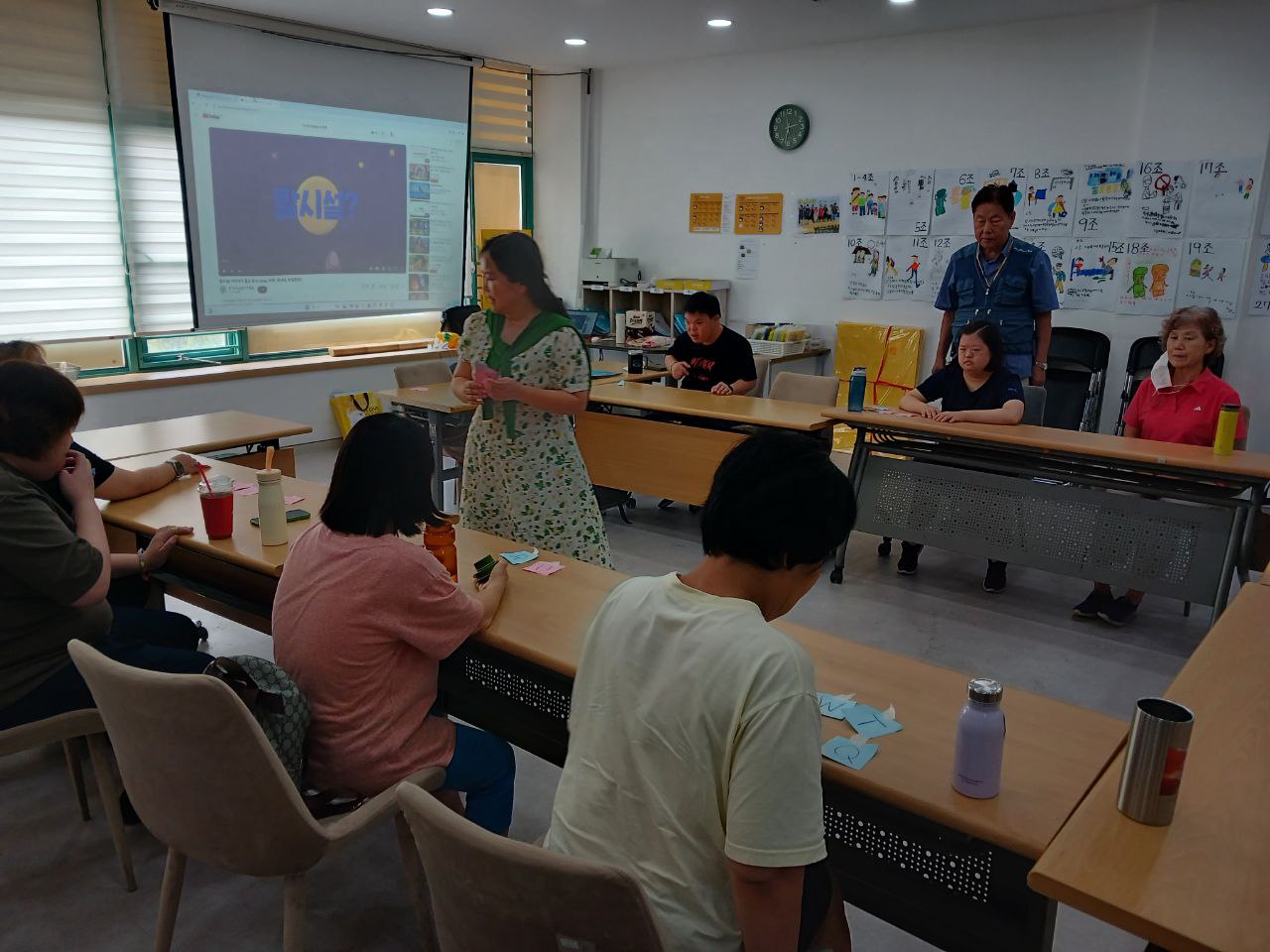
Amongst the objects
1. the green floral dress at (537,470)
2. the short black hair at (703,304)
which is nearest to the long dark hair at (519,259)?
the green floral dress at (537,470)

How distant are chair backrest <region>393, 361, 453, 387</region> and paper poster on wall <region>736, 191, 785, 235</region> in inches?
110

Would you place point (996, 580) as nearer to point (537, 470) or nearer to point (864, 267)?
point (537, 470)

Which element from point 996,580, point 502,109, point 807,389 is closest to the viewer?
point 996,580

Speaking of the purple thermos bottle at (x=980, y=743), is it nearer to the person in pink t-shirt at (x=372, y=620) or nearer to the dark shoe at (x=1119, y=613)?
the person in pink t-shirt at (x=372, y=620)

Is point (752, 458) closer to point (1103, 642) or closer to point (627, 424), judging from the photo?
point (1103, 642)

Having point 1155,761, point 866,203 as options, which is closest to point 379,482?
point 1155,761

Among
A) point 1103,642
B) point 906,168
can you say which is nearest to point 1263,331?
point 906,168

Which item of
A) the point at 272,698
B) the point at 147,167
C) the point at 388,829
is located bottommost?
the point at 388,829

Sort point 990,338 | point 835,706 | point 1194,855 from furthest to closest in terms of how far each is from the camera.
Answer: point 990,338
point 835,706
point 1194,855

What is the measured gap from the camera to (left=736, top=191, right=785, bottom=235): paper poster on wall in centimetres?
672

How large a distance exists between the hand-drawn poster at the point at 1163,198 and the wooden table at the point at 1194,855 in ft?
15.2

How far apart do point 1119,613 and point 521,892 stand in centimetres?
349

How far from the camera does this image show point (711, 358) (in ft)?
16.6

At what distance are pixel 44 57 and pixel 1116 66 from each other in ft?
20.2
